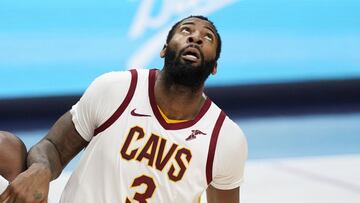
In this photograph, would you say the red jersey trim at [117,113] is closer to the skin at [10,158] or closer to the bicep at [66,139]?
the bicep at [66,139]

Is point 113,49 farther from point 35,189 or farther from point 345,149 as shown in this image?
point 35,189

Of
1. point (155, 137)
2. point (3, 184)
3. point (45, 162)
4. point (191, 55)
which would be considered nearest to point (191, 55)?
point (191, 55)

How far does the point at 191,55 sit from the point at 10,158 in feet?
2.20

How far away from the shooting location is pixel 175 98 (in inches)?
98.6

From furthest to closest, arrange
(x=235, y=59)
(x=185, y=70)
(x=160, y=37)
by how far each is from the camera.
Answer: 1. (x=235, y=59)
2. (x=160, y=37)
3. (x=185, y=70)

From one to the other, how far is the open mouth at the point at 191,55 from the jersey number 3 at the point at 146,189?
0.41 meters

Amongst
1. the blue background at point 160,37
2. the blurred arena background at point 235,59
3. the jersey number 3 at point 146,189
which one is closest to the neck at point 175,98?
the jersey number 3 at point 146,189

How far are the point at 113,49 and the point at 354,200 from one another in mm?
3143

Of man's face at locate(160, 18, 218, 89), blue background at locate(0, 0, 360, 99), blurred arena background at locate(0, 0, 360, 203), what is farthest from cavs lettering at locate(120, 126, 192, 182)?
blue background at locate(0, 0, 360, 99)

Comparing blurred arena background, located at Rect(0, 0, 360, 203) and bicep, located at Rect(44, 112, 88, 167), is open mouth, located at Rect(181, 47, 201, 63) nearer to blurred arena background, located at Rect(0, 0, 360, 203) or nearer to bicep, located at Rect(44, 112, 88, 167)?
bicep, located at Rect(44, 112, 88, 167)

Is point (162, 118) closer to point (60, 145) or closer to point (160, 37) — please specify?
point (60, 145)

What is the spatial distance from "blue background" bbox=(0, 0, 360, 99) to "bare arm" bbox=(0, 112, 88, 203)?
401 cm

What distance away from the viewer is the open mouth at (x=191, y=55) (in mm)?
2428

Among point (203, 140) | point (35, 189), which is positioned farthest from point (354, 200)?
point (35, 189)
